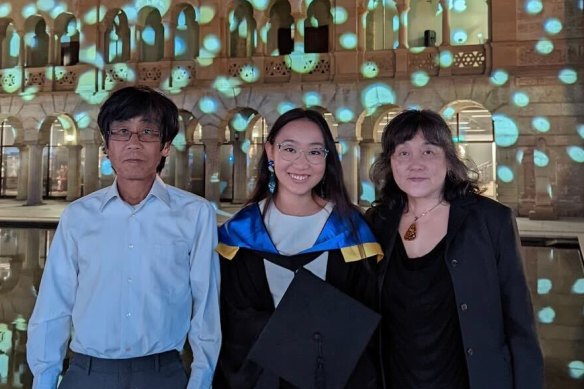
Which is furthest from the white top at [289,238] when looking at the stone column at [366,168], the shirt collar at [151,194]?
the stone column at [366,168]

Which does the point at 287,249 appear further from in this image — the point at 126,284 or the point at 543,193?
the point at 543,193

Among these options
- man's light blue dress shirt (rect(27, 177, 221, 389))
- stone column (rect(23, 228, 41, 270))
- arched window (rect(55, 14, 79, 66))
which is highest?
arched window (rect(55, 14, 79, 66))

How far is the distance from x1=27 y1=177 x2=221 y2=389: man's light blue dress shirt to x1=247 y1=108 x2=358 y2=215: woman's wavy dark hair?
462mm

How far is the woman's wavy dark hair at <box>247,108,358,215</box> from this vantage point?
2.42 meters

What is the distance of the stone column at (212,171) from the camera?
20.7 meters

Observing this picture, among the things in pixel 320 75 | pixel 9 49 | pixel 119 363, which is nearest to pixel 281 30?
pixel 320 75

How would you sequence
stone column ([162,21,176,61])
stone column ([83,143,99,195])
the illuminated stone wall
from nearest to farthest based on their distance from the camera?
the illuminated stone wall
stone column ([162,21,176,61])
stone column ([83,143,99,195])

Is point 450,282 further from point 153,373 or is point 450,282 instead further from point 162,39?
point 162,39

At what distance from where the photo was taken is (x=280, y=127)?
2432mm

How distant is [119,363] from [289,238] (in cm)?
95

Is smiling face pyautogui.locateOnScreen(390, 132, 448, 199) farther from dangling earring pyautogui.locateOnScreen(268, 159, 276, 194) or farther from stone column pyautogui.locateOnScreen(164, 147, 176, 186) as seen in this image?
stone column pyautogui.locateOnScreen(164, 147, 176, 186)

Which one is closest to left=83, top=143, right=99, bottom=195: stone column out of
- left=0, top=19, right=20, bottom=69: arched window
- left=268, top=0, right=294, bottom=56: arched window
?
left=0, top=19, right=20, bottom=69: arched window

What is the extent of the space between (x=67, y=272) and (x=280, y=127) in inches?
47.5

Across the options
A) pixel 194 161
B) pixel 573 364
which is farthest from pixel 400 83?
pixel 573 364
